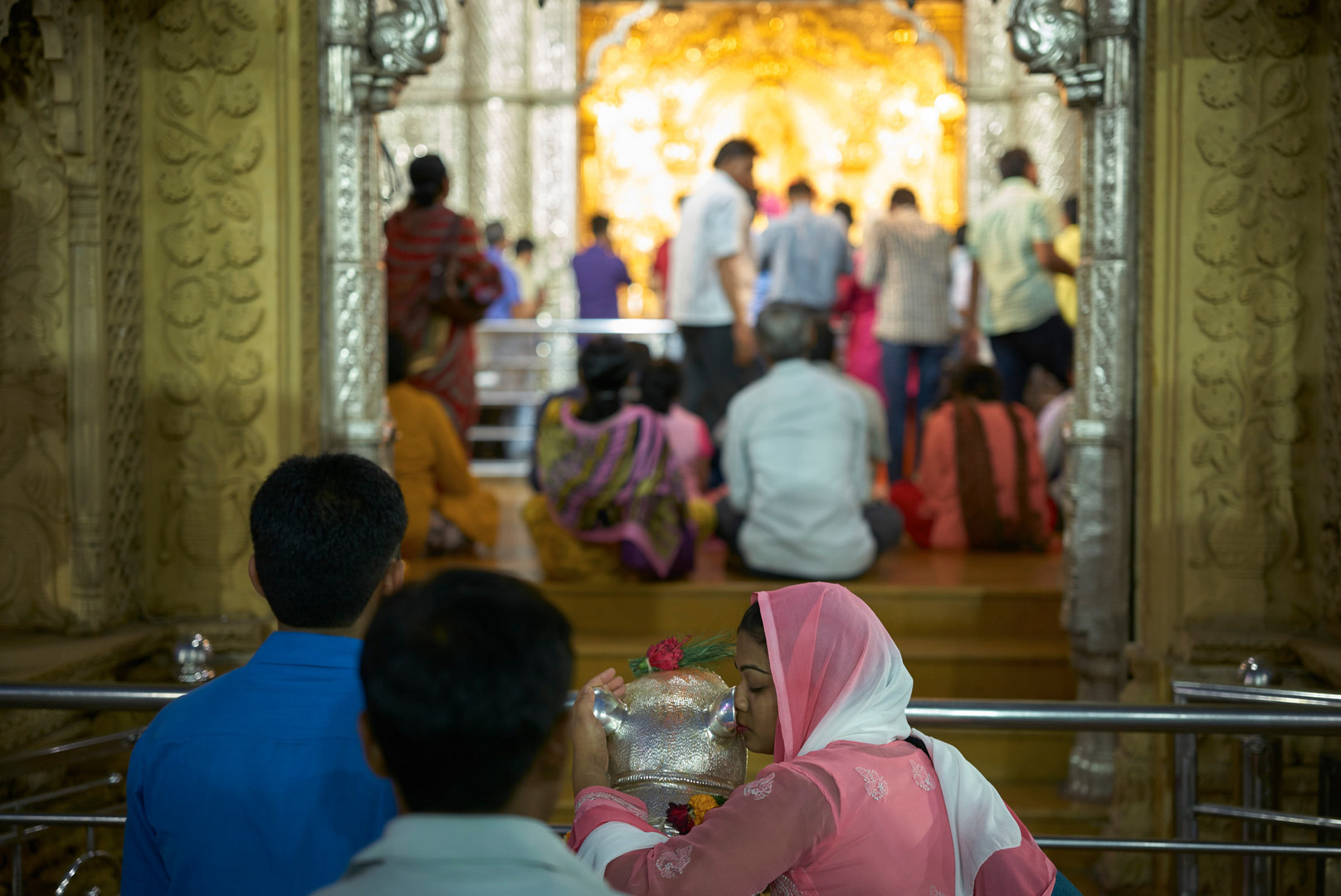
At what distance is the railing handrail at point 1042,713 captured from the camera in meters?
2.09

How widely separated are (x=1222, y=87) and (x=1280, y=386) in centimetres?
88

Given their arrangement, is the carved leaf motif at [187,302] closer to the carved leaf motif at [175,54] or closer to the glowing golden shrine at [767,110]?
the carved leaf motif at [175,54]

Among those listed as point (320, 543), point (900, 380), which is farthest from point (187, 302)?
point (900, 380)

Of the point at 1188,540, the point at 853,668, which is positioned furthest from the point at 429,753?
the point at 1188,540

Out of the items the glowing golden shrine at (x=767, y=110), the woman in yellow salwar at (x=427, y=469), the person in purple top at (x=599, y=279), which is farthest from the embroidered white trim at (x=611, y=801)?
the glowing golden shrine at (x=767, y=110)

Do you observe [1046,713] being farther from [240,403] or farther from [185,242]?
[185,242]

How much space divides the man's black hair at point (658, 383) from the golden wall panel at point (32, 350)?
249 centimetres

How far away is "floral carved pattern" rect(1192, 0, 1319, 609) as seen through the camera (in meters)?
3.55

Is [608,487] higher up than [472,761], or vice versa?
[472,761]

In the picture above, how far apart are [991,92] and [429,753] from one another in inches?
488

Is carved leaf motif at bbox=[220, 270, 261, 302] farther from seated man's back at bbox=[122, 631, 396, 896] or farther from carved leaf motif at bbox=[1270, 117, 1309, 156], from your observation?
carved leaf motif at bbox=[1270, 117, 1309, 156]

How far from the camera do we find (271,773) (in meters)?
1.33

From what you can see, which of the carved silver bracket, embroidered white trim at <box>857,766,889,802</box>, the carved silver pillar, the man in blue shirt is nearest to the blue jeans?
the carved silver bracket

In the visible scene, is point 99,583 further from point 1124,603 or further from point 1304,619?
point 1304,619
